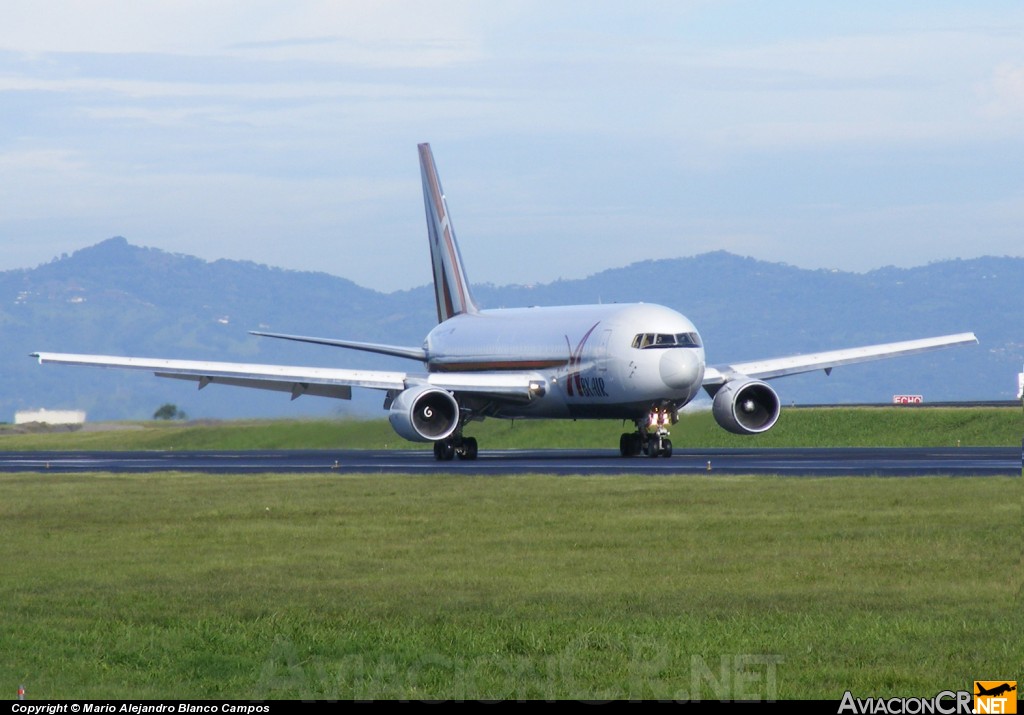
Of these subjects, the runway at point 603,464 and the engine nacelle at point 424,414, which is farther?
the engine nacelle at point 424,414

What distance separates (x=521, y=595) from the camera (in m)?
15.5

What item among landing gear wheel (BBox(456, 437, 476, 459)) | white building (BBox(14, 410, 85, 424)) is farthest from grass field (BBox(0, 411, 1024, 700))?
white building (BBox(14, 410, 85, 424))

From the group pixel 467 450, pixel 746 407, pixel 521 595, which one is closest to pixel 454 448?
pixel 467 450

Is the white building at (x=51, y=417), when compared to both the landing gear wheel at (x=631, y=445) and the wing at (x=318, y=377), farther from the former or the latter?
the landing gear wheel at (x=631, y=445)

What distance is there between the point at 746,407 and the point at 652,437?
2.89 meters

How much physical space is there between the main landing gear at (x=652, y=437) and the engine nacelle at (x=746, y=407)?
4.48 ft

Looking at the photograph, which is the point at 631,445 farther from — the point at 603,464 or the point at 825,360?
the point at 825,360

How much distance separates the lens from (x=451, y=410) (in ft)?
144

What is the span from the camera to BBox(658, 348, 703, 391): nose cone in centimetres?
4247

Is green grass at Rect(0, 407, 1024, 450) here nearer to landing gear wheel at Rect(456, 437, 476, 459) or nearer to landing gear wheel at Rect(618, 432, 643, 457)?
landing gear wheel at Rect(618, 432, 643, 457)

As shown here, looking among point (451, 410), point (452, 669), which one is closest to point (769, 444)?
point (451, 410)

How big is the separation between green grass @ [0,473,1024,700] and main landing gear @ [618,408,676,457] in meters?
16.2

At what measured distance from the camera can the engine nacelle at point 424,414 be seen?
4278 cm

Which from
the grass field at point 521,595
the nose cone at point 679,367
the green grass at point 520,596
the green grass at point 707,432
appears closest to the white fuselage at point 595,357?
the nose cone at point 679,367
